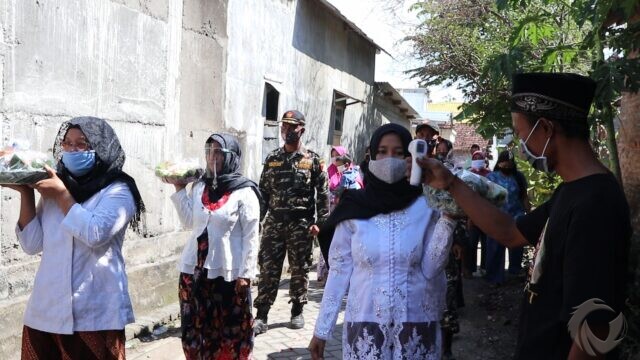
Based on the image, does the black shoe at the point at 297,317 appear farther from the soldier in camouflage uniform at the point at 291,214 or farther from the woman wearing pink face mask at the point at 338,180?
the woman wearing pink face mask at the point at 338,180

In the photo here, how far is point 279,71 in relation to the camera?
9.30m

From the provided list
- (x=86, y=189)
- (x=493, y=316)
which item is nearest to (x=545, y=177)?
(x=493, y=316)

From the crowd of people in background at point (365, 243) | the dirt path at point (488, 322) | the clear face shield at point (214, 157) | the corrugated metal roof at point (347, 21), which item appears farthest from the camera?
the corrugated metal roof at point (347, 21)

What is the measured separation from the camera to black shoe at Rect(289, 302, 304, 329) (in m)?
5.84

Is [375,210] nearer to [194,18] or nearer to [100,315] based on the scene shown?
[100,315]

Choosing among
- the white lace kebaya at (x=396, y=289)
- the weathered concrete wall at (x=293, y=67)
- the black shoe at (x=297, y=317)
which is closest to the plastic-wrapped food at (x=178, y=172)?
the white lace kebaya at (x=396, y=289)

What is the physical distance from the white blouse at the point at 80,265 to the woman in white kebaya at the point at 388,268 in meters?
1.09

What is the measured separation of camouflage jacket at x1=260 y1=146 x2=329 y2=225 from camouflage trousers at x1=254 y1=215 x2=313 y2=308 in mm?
129

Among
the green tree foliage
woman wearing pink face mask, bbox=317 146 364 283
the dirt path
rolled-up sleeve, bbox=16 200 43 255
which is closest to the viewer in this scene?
rolled-up sleeve, bbox=16 200 43 255

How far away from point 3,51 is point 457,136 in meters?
31.8

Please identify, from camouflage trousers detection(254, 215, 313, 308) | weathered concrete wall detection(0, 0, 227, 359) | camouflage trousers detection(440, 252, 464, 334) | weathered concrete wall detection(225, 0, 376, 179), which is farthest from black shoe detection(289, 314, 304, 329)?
weathered concrete wall detection(225, 0, 376, 179)

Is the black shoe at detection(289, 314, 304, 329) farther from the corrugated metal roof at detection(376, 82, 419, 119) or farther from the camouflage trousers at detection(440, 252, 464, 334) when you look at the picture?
the corrugated metal roof at detection(376, 82, 419, 119)

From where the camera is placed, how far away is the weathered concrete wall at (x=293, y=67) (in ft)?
25.6

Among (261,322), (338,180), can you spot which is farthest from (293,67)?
(261,322)
